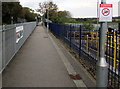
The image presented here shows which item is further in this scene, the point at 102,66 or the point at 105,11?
the point at 102,66

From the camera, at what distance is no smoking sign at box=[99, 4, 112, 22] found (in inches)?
161

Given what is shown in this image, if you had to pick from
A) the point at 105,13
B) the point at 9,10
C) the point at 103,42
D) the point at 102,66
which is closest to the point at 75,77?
the point at 102,66

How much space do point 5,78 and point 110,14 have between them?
3.56 m

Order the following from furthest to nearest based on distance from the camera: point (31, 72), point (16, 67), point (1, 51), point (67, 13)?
point (67, 13), point (16, 67), point (31, 72), point (1, 51)

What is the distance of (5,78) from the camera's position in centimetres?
605

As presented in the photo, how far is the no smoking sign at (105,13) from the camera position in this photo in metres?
4.09

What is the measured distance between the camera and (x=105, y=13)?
13.4 ft

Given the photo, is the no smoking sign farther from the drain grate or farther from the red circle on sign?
the drain grate

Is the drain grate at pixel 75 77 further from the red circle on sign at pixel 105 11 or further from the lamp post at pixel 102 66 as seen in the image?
the red circle on sign at pixel 105 11

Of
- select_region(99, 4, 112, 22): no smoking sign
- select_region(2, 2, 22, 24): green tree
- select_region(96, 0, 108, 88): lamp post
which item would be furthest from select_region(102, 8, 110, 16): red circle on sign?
select_region(2, 2, 22, 24): green tree

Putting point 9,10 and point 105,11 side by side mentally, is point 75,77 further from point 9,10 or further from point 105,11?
point 9,10

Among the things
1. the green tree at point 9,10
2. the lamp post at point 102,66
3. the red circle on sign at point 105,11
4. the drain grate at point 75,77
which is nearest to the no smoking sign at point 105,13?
the red circle on sign at point 105,11

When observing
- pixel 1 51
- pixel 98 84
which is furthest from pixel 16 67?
pixel 98 84

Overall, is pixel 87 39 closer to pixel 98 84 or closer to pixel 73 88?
pixel 73 88
